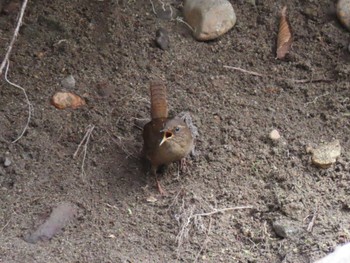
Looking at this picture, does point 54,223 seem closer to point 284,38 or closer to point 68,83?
point 68,83

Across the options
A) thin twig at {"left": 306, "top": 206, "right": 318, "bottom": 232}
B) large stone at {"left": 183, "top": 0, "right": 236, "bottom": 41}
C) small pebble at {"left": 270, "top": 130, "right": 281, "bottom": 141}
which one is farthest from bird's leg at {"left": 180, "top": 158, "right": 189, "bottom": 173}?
large stone at {"left": 183, "top": 0, "right": 236, "bottom": 41}

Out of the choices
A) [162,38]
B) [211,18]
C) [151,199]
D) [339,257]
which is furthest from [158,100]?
[339,257]

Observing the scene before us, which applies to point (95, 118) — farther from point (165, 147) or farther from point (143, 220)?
point (143, 220)

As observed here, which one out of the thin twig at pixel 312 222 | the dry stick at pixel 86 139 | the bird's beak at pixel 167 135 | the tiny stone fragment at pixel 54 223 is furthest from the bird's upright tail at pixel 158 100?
the thin twig at pixel 312 222

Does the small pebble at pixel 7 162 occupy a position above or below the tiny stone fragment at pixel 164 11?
below

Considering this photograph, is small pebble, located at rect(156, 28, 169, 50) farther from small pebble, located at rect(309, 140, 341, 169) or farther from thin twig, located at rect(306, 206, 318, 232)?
thin twig, located at rect(306, 206, 318, 232)

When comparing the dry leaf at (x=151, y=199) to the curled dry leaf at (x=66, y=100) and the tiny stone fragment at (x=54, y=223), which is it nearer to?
the tiny stone fragment at (x=54, y=223)

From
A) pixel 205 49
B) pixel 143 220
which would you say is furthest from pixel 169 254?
pixel 205 49
